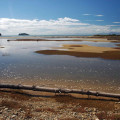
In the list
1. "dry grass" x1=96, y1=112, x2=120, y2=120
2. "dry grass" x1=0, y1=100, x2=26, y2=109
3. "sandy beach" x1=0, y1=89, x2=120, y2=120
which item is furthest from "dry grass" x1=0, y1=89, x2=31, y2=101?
"dry grass" x1=96, y1=112, x2=120, y2=120

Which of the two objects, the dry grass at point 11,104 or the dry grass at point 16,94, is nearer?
the dry grass at point 11,104

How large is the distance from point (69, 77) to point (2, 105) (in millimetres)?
7910

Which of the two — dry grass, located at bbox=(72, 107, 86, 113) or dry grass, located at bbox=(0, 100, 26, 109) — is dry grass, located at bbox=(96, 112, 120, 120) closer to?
dry grass, located at bbox=(72, 107, 86, 113)

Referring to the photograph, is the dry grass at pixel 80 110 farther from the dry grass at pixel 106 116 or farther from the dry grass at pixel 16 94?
the dry grass at pixel 16 94

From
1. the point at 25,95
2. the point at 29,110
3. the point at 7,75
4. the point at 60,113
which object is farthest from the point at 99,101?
the point at 7,75

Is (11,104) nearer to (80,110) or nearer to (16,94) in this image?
(16,94)

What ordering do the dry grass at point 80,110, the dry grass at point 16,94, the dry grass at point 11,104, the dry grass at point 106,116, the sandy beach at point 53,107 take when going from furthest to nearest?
the dry grass at point 16,94 → the dry grass at point 11,104 → the dry grass at point 80,110 → the sandy beach at point 53,107 → the dry grass at point 106,116

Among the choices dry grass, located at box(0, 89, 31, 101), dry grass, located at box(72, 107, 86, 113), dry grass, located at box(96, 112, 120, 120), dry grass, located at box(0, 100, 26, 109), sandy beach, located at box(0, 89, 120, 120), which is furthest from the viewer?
dry grass, located at box(0, 89, 31, 101)

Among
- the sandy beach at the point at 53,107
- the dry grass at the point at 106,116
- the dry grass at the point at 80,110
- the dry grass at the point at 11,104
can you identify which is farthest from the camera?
the dry grass at the point at 11,104

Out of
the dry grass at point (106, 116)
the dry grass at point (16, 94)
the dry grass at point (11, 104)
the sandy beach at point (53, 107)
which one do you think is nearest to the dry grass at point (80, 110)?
the sandy beach at point (53, 107)

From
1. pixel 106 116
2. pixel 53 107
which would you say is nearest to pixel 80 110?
pixel 106 116

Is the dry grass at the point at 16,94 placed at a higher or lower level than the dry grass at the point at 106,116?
higher

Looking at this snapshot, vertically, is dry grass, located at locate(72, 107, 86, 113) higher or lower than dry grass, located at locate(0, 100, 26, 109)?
lower

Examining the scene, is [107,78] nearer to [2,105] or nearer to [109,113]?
[109,113]
